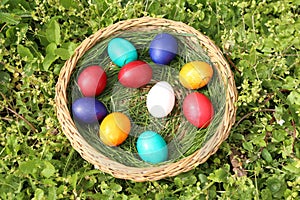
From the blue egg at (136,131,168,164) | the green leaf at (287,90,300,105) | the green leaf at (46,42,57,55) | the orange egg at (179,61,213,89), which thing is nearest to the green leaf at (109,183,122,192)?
the blue egg at (136,131,168,164)

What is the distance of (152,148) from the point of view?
2.49m

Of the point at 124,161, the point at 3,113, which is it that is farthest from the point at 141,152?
the point at 3,113

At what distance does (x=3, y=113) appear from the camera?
277 cm

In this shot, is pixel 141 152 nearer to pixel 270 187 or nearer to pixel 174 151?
pixel 174 151

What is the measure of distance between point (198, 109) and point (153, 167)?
1.04 ft

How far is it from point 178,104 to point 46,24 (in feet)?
2.44

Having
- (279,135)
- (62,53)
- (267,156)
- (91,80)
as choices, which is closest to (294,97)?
(279,135)

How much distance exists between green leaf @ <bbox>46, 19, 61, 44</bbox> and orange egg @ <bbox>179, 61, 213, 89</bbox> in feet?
2.00

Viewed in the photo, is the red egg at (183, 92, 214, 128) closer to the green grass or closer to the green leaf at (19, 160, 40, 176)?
the green grass

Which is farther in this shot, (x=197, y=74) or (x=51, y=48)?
(x=51, y=48)

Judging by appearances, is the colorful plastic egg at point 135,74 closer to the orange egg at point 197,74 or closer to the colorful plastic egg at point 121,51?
the colorful plastic egg at point 121,51

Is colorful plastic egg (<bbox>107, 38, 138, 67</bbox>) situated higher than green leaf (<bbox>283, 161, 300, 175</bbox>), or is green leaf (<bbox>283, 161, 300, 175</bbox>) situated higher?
colorful plastic egg (<bbox>107, 38, 138, 67</bbox>)

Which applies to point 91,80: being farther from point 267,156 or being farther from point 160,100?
point 267,156

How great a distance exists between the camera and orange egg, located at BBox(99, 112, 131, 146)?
254 centimetres
